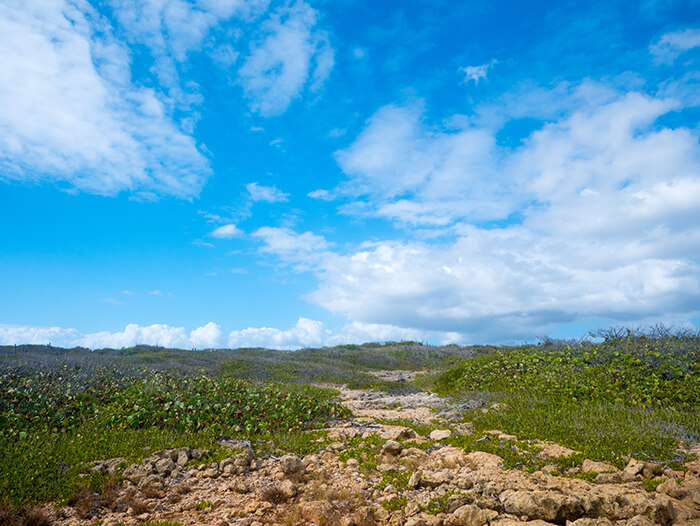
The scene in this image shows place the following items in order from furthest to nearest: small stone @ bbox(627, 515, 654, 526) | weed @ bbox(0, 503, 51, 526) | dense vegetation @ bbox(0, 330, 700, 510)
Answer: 1. dense vegetation @ bbox(0, 330, 700, 510)
2. weed @ bbox(0, 503, 51, 526)
3. small stone @ bbox(627, 515, 654, 526)

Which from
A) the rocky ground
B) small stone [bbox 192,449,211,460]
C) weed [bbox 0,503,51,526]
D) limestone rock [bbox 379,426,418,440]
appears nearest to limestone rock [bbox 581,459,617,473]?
the rocky ground

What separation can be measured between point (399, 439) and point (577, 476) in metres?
3.56

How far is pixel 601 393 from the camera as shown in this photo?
38.5 ft

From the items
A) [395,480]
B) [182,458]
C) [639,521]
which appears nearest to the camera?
[639,521]

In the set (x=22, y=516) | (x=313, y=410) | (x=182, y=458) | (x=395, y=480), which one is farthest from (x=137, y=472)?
(x=313, y=410)

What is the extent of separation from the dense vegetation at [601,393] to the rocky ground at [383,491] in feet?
2.98

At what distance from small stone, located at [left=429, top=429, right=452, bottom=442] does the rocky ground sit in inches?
6.9

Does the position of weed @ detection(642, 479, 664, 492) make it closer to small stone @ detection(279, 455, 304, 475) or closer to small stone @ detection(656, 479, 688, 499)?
small stone @ detection(656, 479, 688, 499)

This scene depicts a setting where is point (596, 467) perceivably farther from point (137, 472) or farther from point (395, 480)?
point (137, 472)

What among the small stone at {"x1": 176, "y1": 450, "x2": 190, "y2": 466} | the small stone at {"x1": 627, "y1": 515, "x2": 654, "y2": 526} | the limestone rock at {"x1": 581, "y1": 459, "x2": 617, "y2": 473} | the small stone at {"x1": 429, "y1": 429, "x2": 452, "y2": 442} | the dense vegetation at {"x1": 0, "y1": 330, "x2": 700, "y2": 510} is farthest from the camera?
the small stone at {"x1": 429, "y1": 429, "x2": 452, "y2": 442}

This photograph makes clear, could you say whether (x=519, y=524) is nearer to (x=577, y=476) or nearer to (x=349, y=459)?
(x=577, y=476)

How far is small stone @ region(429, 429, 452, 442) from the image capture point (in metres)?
8.71

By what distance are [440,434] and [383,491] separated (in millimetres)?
2900

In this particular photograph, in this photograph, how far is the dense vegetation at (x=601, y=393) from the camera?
7.82 metres
